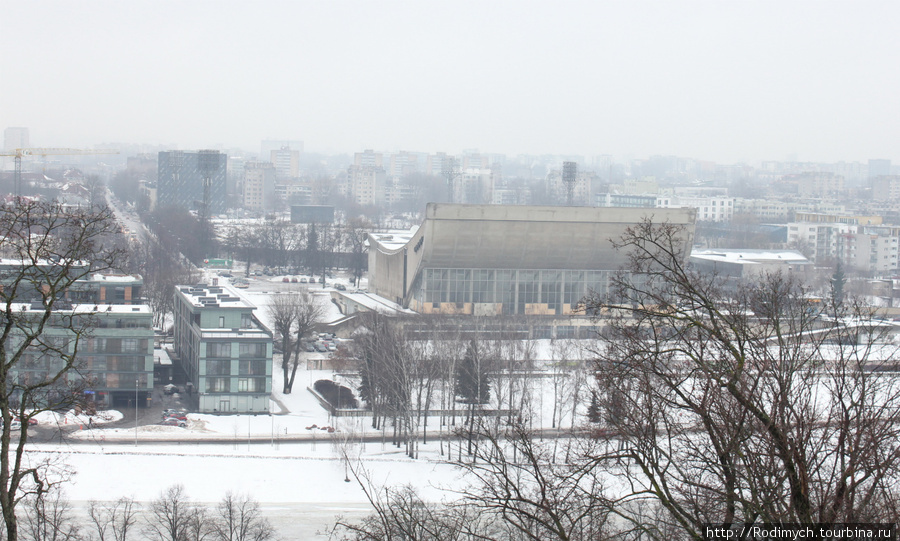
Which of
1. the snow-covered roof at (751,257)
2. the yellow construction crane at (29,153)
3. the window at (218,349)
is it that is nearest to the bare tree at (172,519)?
the window at (218,349)

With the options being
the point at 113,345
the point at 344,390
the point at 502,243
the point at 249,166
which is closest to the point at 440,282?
the point at 502,243

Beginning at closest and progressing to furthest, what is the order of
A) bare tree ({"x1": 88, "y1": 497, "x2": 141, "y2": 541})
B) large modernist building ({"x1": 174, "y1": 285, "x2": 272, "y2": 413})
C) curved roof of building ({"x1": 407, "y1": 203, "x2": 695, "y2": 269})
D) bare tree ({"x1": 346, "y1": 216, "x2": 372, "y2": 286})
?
bare tree ({"x1": 88, "y1": 497, "x2": 141, "y2": 541}) → large modernist building ({"x1": 174, "y1": 285, "x2": 272, "y2": 413}) → curved roof of building ({"x1": 407, "y1": 203, "x2": 695, "y2": 269}) → bare tree ({"x1": 346, "y1": 216, "x2": 372, "y2": 286})

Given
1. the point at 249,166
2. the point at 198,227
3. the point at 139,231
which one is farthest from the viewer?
the point at 249,166

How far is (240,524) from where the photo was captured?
15.7 metres

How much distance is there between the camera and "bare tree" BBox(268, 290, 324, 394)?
95.8 ft

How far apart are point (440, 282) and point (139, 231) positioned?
1709 inches

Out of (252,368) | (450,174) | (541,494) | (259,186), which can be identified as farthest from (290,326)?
(259,186)

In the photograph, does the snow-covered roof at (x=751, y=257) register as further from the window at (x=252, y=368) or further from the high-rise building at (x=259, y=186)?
the high-rise building at (x=259, y=186)

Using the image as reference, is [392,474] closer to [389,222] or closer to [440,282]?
[440,282]

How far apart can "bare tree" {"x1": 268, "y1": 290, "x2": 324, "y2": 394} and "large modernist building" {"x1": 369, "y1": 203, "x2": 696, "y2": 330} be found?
486 centimetres

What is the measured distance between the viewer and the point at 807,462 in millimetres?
5273

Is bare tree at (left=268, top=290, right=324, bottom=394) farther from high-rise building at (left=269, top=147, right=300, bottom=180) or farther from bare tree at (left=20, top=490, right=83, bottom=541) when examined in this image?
high-rise building at (left=269, top=147, right=300, bottom=180)

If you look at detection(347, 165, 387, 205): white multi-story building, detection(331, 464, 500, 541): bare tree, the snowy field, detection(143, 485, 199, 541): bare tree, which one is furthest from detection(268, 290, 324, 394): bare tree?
detection(347, 165, 387, 205): white multi-story building

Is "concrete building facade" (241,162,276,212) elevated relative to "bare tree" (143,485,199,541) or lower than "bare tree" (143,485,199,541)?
elevated
